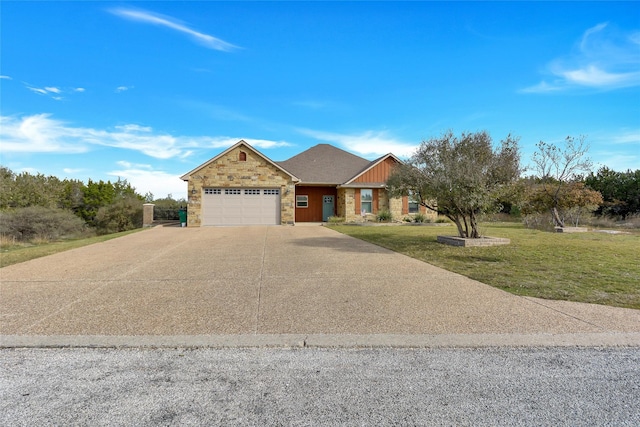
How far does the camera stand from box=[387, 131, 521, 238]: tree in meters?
11.1

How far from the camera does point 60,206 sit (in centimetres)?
3638

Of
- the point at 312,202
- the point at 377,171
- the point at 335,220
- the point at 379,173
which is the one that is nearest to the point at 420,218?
the point at 379,173

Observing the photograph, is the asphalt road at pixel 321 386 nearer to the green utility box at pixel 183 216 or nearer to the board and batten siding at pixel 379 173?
the green utility box at pixel 183 216

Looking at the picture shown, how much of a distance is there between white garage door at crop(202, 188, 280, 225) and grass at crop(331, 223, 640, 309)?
36.6 ft

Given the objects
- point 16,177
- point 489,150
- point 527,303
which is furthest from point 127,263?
point 16,177

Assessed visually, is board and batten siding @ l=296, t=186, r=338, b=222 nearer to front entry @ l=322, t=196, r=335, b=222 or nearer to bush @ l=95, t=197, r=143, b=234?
front entry @ l=322, t=196, r=335, b=222

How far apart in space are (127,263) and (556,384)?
29.3 feet

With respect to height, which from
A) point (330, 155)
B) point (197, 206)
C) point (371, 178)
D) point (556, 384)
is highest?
point (330, 155)

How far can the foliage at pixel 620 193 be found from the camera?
23094 millimetres

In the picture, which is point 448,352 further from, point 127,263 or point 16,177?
point 16,177

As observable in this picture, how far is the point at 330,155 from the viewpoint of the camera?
30.0 metres

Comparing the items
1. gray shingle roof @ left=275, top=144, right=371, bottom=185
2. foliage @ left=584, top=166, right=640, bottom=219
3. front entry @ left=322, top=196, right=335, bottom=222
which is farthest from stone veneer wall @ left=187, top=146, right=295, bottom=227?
foliage @ left=584, top=166, right=640, bottom=219

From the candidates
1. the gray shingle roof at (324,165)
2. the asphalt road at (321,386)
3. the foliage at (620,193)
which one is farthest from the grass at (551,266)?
the foliage at (620,193)

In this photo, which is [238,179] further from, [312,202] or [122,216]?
[122,216]
